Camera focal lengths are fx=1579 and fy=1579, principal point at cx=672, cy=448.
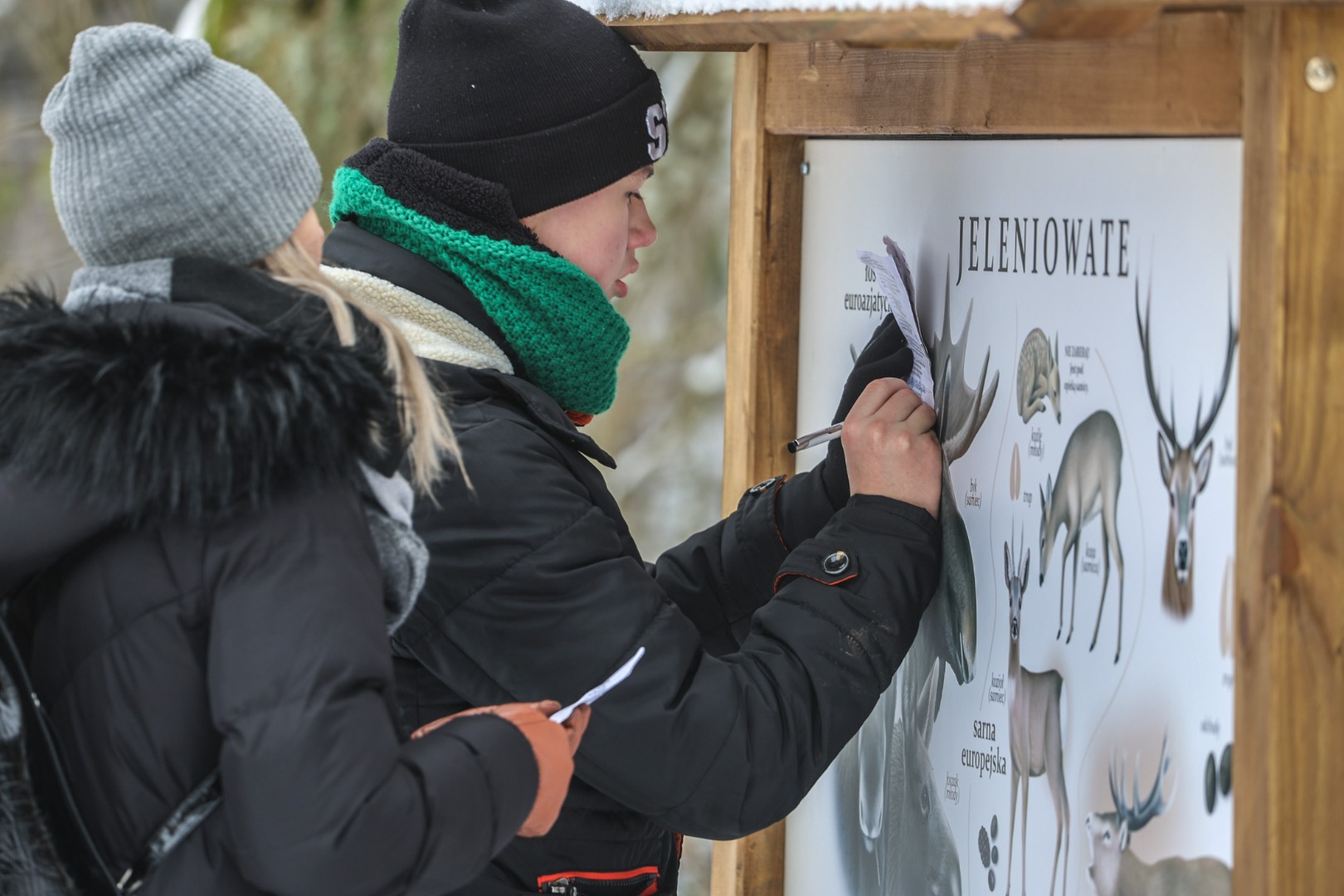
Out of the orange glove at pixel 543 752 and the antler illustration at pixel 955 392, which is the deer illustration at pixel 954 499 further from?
the orange glove at pixel 543 752

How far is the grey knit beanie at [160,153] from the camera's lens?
1369 millimetres

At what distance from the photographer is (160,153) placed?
A: 1.37 meters

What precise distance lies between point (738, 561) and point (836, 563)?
0.39 meters

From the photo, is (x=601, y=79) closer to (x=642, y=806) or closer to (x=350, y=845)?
(x=642, y=806)

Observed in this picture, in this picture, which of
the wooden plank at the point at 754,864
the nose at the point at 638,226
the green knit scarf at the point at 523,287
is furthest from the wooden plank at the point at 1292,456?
the wooden plank at the point at 754,864

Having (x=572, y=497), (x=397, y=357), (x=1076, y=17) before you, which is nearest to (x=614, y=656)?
(x=572, y=497)

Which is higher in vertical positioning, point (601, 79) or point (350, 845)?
point (601, 79)

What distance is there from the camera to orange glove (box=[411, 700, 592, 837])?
1.45 m

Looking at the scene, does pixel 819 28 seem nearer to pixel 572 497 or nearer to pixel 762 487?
pixel 572 497

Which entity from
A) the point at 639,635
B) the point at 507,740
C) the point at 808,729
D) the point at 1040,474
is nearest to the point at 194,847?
the point at 507,740

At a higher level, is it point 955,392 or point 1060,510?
point 955,392

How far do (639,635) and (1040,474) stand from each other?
460mm

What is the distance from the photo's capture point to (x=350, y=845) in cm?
126

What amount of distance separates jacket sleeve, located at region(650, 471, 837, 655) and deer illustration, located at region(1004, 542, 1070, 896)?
1.32ft
